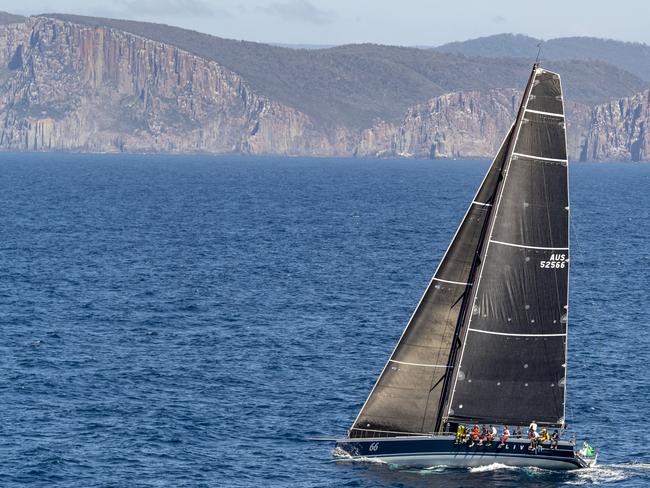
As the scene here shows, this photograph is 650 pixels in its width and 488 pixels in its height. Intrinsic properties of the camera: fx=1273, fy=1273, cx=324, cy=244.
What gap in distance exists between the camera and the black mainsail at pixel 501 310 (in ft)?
152

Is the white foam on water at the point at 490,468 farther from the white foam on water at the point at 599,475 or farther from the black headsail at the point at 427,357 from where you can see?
the white foam on water at the point at 599,475

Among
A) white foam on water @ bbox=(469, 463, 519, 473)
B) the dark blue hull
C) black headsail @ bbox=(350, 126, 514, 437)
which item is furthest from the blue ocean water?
black headsail @ bbox=(350, 126, 514, 437)

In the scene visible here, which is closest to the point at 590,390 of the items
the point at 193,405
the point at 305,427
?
the point at 305,427

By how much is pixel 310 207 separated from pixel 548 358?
138 meters

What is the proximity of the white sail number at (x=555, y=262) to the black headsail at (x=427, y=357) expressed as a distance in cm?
252

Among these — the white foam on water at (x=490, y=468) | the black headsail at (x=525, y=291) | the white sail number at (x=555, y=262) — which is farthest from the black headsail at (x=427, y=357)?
the white sail number at (x=555, y=262)

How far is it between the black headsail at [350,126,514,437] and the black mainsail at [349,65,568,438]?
38 millimetres

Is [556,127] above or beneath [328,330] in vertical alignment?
above

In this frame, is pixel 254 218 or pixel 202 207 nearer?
pixel 254 218

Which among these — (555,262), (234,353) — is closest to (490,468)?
(555,262)

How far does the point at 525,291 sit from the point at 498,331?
1818mm

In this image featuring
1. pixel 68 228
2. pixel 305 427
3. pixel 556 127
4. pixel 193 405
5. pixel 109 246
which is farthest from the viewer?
pixel 68 228

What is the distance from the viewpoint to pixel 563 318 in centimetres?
4772

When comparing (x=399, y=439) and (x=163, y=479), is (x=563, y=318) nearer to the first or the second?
(x=399, y=439)
